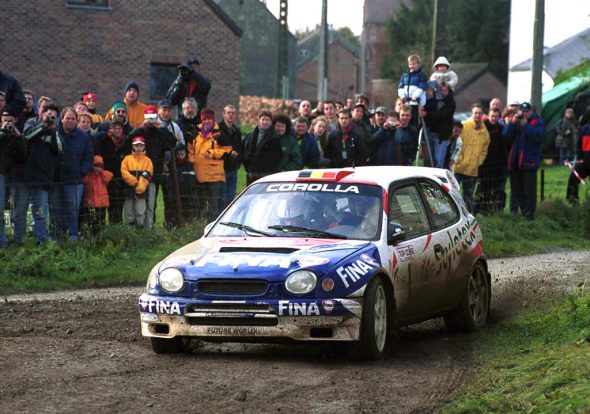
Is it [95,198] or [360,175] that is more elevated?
[360,175]

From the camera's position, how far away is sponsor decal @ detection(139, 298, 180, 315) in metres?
10.1

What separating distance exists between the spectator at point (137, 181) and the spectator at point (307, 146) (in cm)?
260

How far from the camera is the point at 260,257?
1005cm

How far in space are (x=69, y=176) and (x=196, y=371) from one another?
811 cm

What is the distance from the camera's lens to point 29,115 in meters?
19.0

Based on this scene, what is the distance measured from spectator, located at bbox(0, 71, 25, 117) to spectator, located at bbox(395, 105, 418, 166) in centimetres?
592

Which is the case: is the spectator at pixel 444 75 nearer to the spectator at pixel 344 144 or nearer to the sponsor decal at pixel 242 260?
the spectator at pixel 344 144

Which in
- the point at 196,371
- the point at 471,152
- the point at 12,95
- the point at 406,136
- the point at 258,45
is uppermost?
the point at 258,45

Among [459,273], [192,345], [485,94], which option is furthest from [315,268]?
[485,94]

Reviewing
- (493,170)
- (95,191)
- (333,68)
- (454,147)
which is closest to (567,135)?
(493,170)

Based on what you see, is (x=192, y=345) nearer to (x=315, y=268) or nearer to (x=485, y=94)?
(x=315, y=268)

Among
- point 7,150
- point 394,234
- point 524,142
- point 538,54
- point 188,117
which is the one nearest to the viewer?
point 394,234

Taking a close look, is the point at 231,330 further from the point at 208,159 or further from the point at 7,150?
the point at 208,159

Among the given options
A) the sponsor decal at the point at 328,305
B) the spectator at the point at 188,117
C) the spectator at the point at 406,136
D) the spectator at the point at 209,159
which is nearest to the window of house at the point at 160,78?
the spectator at the point at 406,136
